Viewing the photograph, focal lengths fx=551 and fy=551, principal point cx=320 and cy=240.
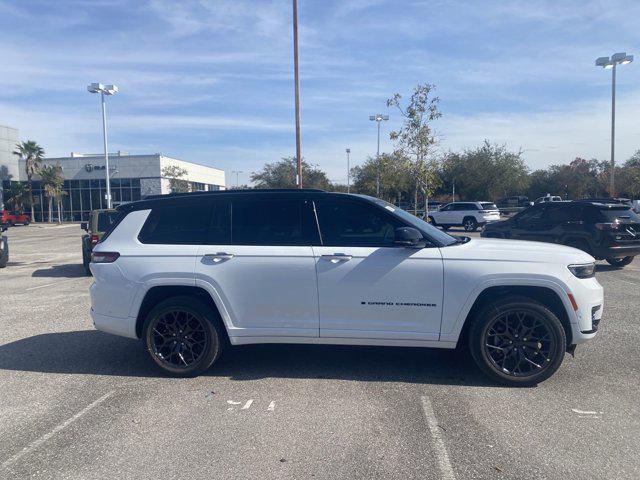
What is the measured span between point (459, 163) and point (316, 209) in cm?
4311

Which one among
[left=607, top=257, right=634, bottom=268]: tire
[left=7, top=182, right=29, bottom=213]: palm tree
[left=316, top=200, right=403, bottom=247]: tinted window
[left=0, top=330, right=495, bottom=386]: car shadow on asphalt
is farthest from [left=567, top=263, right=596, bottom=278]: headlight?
[left=7, top=182, right=29, bottom=213]: palm tree

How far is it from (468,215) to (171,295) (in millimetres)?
25255

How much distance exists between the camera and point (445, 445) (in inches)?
159

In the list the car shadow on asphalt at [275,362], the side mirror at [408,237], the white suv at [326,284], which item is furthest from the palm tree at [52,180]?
the side mirror at [408,237]

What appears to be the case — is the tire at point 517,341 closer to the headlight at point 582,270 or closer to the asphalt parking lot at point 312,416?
the asphalt parking lot at point 312,416

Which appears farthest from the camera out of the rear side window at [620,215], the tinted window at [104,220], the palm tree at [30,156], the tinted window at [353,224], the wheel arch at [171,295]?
the palm tree at [30,156]

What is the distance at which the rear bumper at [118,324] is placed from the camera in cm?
561

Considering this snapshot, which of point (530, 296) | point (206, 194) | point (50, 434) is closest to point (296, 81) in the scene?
point (206, 194)

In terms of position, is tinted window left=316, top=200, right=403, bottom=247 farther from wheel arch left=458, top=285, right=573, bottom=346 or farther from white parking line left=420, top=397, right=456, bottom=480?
white parking line left=420, top=397, right=456, bottom=480

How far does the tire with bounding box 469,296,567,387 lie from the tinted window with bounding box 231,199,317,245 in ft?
6.11

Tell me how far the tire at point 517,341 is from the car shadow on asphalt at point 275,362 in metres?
0.25

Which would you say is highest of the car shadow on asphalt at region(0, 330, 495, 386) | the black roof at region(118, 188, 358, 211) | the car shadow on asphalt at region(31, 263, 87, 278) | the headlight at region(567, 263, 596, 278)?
the black roof at region(118, 188, 358, 211)

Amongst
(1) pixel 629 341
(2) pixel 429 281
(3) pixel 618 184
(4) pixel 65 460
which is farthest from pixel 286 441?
(3) pixel 618 184

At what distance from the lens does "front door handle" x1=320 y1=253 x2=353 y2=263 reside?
530 centimetres
